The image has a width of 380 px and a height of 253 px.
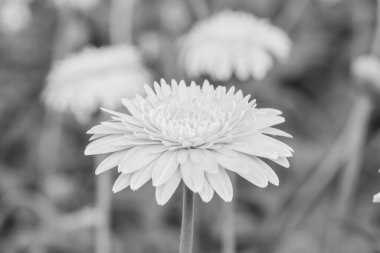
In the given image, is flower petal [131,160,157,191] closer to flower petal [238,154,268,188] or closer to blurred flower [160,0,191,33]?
flower petal [238,154,268,188]

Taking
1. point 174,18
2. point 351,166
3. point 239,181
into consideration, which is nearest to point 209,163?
point 351,166

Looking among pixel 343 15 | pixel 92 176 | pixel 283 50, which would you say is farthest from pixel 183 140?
pixel 343 15

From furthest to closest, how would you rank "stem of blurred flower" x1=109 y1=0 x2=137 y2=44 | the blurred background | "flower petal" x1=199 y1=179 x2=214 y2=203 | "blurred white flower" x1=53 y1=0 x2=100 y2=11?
"stem of blurred flower" x1=109 y1=0 x2=137 y2=44 → "blurred white flower" x1=53 y1=0 x2=100 y2=11 → the blurred background → "flower petal" x1=199 y1=179 x2=214 y2=203

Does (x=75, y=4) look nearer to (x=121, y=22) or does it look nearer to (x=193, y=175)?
(x=121, y=22)

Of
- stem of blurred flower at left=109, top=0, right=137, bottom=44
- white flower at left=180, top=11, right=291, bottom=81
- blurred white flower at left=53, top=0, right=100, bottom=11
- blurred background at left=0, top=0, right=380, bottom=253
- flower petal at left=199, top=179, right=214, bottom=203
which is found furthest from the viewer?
stem of blurred flower at left=109, top=0, right=137, bottom=44

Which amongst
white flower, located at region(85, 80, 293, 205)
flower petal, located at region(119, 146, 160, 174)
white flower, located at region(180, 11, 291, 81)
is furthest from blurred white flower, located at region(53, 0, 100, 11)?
flower petal, located at region(119, 146, 160, 174)

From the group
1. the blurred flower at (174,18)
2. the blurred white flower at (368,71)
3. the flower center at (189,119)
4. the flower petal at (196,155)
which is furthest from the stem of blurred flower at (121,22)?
the flower petal at (196,155)

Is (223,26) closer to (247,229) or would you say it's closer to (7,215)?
(247,229)
